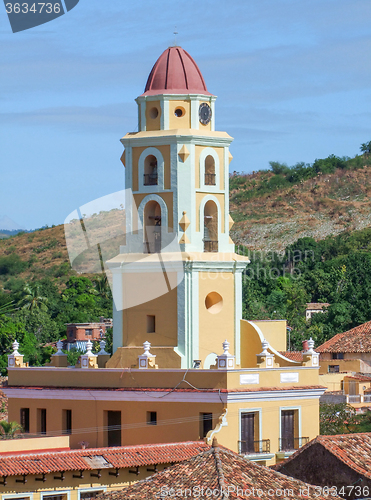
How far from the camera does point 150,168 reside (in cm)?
3428

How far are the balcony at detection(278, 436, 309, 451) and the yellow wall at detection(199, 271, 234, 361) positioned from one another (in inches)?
138

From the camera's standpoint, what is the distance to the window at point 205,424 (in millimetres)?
30141

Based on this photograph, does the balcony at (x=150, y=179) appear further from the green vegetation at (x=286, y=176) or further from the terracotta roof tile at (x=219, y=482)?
the green vegetation at (x=286, y=176)

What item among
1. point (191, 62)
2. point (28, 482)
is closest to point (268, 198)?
point (191, 62)

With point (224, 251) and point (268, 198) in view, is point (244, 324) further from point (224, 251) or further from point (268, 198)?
point (268, 198)

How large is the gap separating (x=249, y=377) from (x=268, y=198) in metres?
128

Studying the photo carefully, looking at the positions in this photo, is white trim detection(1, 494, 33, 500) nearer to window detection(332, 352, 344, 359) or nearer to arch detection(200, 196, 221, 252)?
arch detection(200, 196, 221, 252)

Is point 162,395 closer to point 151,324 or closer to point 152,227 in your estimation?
point 151,324

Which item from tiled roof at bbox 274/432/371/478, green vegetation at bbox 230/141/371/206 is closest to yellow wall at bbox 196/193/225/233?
tiled roof at bbox 274/432/371/478

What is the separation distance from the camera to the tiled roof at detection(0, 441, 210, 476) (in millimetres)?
25266

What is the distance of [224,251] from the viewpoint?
34.0m

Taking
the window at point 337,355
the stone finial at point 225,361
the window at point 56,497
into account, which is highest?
the stone finial at point 225,361

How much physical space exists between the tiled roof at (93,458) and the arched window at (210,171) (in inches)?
352

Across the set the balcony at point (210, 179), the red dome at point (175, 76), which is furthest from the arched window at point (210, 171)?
the red dome at point (175, 76)
